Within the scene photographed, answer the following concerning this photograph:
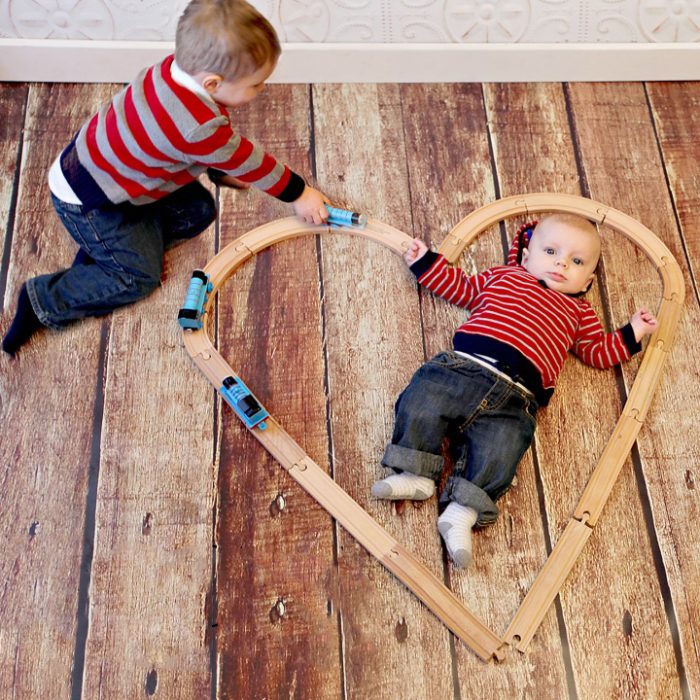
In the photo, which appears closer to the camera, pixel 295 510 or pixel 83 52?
pixel 295 510

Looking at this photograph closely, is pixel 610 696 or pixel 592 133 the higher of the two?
pixel 592 133

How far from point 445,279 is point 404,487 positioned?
38 cm

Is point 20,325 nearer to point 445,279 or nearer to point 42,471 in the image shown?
point 42,471

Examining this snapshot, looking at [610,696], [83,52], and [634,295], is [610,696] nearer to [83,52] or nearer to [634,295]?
[634,295]

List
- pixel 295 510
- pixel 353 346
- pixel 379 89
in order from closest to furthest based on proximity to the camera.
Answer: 1. pixel 295 510
2. pixel 353 346
3. pixel 379 89

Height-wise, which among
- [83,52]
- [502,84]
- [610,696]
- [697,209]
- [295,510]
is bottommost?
[610,696]

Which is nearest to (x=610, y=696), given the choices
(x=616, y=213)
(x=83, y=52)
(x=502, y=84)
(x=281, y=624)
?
(x=281, y=624)

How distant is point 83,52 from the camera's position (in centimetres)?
172

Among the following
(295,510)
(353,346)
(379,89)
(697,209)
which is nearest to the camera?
(295,510)

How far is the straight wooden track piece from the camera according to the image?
1.26 m

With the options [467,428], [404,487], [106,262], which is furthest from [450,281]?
[106,262]

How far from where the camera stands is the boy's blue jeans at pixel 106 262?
4.72 ft

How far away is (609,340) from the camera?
1462 millimetres

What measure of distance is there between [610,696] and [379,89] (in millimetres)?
1205
